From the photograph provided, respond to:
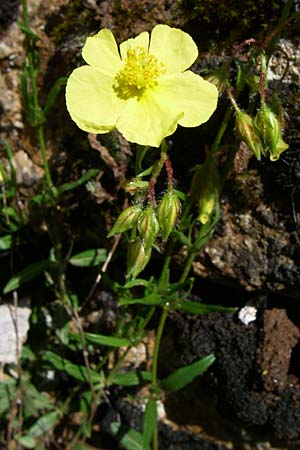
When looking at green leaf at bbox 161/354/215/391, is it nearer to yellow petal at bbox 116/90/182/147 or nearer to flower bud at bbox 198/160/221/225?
flower bud at bbox 198/160/221/225

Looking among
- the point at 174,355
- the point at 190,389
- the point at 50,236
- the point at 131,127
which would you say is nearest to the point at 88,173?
the point at 50,236

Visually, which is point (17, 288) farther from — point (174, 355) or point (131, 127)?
point (131, 127)

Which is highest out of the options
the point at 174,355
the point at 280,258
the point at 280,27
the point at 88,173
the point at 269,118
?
the point at 280,27

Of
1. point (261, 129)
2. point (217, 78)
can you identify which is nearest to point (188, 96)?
point (217, 78)

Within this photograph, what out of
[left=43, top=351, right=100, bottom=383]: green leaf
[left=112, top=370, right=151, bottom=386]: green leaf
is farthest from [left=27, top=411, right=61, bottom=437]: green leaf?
[left=112, top=370, right=151, bottom=386]: green leaf

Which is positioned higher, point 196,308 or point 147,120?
point 147,120

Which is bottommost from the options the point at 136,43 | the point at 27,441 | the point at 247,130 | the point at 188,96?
the point at 27,441

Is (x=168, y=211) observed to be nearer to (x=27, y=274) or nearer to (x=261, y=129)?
(x=261, y=129)
